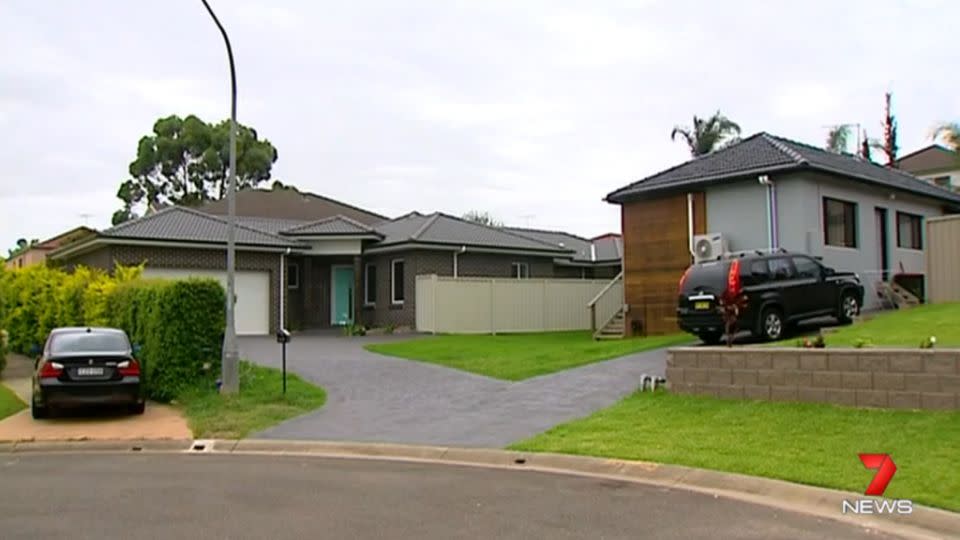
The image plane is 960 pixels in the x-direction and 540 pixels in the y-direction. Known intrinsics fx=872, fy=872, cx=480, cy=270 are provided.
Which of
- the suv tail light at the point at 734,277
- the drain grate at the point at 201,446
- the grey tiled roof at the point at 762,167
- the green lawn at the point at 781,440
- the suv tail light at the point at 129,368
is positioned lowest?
the drain grate at the point at 201,446

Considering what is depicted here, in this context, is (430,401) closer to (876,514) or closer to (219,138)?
(876,514)

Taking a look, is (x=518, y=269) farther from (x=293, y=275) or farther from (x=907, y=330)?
(x=907, y=330)

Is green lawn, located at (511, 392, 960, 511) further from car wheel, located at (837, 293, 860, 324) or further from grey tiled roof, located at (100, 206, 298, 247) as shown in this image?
grey tiled roof, located at (100, 206, 298, 247)

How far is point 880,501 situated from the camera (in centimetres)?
761

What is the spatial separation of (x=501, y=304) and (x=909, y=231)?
12784 mm

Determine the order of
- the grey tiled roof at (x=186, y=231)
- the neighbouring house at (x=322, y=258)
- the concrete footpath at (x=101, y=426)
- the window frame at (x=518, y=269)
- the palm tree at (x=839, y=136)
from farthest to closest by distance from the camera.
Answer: the palm tree at (x=839, y=136)
the window frame at (x=518, y=269)
the neighbouring house at (x=322, y=258)
the grey tiled roof at (x=186, y=231)
the concrete footpath at (x=101, y=426)

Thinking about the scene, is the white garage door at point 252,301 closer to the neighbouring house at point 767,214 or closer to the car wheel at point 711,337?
Result: the neighbouring house at point 767,214

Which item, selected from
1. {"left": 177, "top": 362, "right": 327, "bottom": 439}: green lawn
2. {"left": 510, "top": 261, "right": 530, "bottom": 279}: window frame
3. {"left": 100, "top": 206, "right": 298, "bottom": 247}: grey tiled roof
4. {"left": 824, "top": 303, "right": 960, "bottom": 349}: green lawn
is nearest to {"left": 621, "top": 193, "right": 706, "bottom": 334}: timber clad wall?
{"left": 824, "top": 303, "right": 960, "bottom": 349}: green lawn

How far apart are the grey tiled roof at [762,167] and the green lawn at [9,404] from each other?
52.9ft

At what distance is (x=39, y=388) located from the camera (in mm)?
13812

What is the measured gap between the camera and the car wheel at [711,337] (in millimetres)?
18172

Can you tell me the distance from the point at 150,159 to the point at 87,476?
56.2 meters

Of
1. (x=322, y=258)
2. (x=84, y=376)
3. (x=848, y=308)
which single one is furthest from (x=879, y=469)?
(x=322, y=258)

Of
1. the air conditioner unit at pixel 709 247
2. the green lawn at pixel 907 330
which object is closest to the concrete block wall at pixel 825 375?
the green lawn at pixel 907 330
